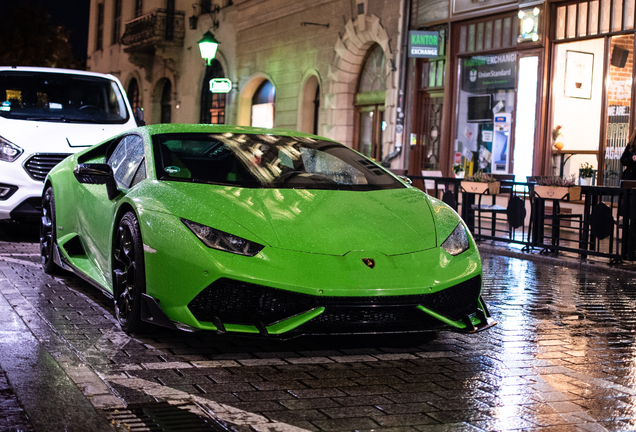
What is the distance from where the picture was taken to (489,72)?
1855 cm

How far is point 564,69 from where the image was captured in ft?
54.8

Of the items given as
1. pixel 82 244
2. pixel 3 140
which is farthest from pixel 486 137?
pixel 82 244

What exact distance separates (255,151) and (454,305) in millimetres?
1891

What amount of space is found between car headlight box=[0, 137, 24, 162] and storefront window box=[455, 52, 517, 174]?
427 inches

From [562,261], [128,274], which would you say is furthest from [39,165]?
[562,261]

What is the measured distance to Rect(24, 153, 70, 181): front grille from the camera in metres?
9.75

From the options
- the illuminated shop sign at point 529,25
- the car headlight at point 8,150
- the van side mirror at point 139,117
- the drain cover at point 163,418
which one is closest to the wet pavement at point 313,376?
the drain cover at point 163,418

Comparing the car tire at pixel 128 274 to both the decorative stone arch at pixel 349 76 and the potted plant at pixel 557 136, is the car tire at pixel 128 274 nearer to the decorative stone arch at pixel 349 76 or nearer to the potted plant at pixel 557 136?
the potted plant at pixel 557 136

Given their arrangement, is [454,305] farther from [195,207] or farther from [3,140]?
[3,140]

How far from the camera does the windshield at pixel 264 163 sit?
5.50 meters

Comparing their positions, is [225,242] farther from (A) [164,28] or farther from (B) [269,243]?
(A) [164,28]

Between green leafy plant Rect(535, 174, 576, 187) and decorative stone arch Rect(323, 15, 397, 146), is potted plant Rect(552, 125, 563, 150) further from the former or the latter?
green leafy plant Rect(535, 174, 576, 187)

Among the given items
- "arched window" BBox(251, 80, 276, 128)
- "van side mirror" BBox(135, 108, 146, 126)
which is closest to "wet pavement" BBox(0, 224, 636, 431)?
"van side mirror" BBox(135, 108, 146, 126)

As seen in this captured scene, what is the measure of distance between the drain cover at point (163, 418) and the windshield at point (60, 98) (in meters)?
7.50
